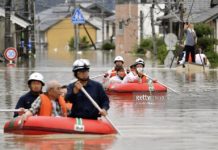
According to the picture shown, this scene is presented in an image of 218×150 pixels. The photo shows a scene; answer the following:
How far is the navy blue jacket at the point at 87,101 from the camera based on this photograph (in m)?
13.9

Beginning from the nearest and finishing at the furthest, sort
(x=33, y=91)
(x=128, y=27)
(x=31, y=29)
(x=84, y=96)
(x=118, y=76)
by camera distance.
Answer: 1. (x=84, y=96)
2. (x=33, y=91)
3. (x=118, y=76)
4. (x=31, y=29)
5. (x=128, y=27)

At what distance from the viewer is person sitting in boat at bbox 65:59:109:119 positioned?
13.7m

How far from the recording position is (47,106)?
1409cm

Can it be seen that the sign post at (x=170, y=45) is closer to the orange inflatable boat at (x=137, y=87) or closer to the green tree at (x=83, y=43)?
the orange inflatable boat at (x=137, y=87)

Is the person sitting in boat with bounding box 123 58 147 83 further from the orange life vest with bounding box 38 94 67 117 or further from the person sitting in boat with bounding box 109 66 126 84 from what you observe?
the orange life vest with bounding box 38 94 67 117

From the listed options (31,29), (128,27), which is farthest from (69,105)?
(128,27)

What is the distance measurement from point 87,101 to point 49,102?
1.98 ft

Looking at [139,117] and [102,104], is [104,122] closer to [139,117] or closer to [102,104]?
[102,104]

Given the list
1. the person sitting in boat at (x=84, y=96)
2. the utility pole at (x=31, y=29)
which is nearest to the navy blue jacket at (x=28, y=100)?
the person sitting in boat at (x=84, y=96)

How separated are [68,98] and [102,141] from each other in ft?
3.24

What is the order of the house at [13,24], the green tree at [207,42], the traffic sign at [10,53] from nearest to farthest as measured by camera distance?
the green tree at [207,42] → the traffic sign at [10,53] → the house at [13,24]

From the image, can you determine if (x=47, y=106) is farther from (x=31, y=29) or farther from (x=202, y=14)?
(x=31, y=29)

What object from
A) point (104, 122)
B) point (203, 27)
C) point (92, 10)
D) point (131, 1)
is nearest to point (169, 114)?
point (104, 122)

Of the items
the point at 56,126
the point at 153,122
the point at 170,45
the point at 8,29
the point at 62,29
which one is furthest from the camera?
the point at 62,29
